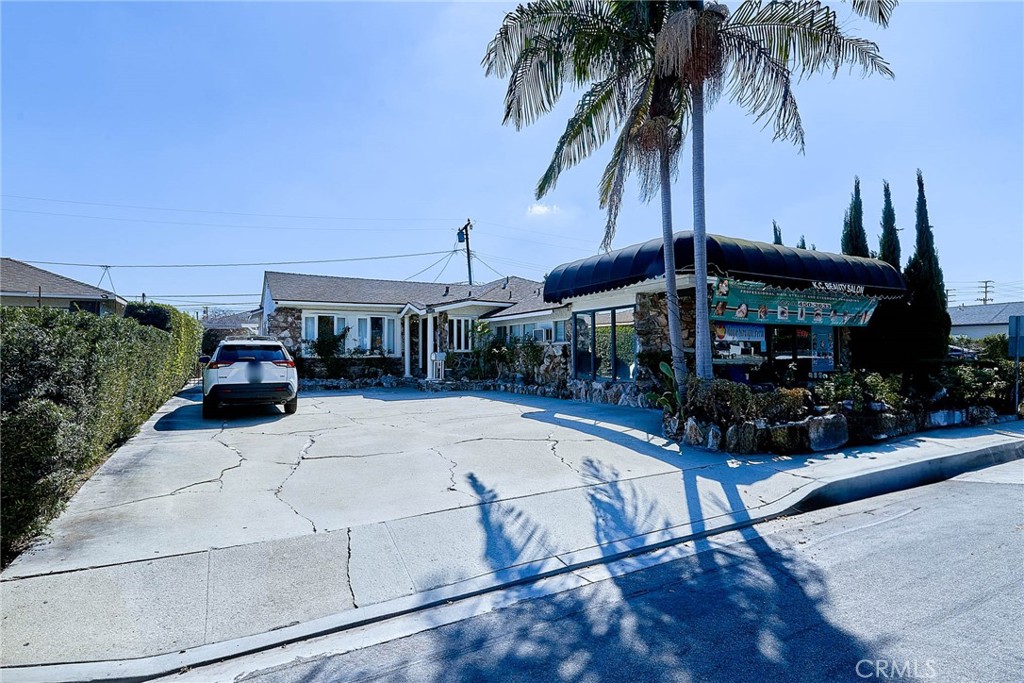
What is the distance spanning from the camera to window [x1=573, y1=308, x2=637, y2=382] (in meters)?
14.7

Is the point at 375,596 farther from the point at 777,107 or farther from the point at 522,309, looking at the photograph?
the point at 522,309

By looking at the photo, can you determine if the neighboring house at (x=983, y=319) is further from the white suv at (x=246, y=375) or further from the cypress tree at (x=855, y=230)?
the white suv at (x=246, y=375)

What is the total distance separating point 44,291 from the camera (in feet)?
64.8

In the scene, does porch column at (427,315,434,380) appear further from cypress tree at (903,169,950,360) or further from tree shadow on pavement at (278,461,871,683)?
tree shadow on pavement at (278,461,871,683)

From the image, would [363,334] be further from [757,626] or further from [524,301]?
[757,626]

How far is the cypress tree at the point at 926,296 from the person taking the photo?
1518 centimetres

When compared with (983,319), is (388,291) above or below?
above

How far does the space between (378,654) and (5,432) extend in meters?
3.36

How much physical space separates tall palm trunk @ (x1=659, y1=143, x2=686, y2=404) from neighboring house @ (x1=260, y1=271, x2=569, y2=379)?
914 centimetres

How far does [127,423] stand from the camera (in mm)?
8742

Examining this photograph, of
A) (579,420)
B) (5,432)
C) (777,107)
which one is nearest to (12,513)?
(5,432)

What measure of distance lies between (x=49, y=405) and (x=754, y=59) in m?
11.3

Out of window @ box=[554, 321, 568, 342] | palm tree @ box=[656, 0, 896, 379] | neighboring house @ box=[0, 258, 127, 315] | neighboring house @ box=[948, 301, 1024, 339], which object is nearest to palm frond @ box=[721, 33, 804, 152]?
palm tree @ box=[656, 0, 896, 379]

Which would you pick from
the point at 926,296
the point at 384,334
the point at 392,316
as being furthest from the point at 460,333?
the point at 926,296
